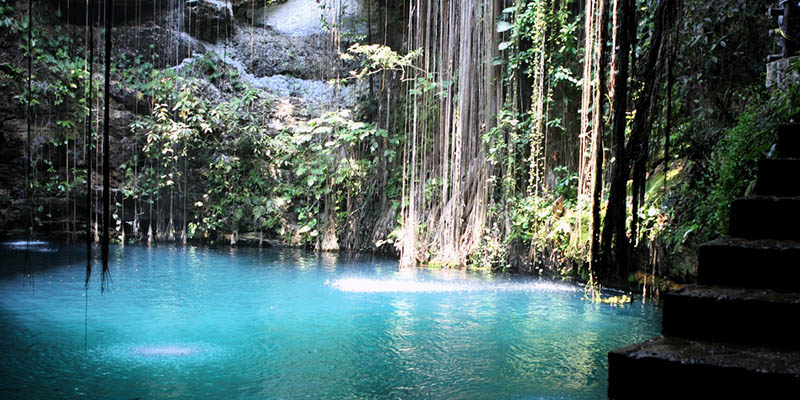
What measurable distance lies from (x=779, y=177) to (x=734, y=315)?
0.74 m

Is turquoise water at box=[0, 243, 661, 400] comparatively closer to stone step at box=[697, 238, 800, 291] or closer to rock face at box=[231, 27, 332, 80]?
stone step at box=[697, 238, 800, 291]

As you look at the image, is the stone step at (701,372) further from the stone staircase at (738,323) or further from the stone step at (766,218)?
the stone step at (766,218)

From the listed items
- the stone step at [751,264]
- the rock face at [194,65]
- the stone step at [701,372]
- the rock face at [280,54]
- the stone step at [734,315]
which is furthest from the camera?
the rock face at [280,54]

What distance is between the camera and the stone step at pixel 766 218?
1.84 metres

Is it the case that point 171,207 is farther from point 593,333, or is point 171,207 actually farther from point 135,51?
point 593,333

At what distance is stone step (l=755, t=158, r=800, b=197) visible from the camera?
201cm

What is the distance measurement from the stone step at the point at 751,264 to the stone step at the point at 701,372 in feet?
0.95

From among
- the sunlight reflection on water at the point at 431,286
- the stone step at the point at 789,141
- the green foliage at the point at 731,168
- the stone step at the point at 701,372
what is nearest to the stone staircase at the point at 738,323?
the stone step at the point at 701,372

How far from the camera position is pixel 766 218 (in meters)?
1.88

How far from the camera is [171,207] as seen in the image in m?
10.1

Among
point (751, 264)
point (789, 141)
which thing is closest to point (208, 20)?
point (789, 141)

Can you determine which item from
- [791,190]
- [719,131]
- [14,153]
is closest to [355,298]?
[719,131]

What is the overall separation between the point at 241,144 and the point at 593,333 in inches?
290

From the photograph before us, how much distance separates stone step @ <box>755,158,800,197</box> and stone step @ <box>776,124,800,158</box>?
252 mm
